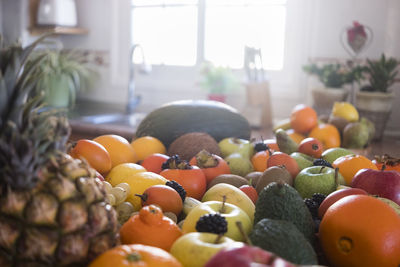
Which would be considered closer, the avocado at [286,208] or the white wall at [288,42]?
the avocado at [286,208]

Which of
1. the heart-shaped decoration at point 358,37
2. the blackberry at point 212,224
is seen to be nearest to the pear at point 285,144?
the blackberry at point 212,224

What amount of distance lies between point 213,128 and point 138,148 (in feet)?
1.67

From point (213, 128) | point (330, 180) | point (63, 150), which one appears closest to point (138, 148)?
point (213, 128)

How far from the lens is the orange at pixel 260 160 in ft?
3.90

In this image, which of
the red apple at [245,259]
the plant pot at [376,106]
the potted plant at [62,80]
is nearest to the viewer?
the red apple at [245,259]

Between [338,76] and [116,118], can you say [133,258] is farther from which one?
[116,118]

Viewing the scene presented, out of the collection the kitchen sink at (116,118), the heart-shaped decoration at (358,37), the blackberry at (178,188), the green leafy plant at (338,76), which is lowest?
the kitchen sink at (116,118)

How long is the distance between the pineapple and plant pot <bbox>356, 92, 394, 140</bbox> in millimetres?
1986

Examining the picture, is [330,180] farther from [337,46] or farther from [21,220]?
[337,46]

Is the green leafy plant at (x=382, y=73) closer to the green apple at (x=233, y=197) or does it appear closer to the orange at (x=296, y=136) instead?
the orange at (x=296, y=136)

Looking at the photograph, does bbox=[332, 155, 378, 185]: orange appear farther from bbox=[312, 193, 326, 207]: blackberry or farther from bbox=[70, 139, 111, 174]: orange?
bbox=[70, 139, 111, 174]: orange

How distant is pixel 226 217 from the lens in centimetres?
69

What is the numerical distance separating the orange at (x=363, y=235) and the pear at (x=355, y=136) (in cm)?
112

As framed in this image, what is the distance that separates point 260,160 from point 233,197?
1.32 ft
